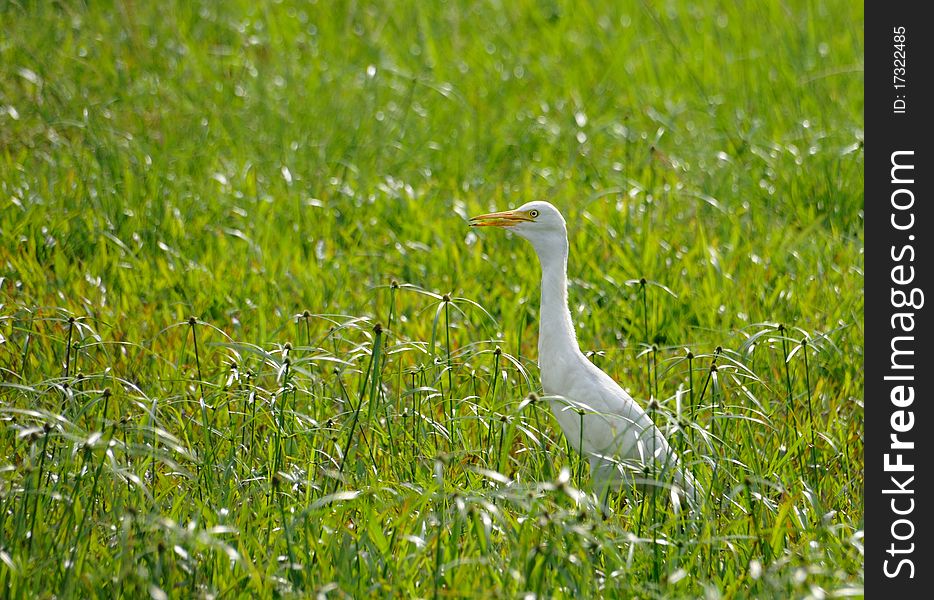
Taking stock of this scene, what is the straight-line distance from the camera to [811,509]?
3863mm

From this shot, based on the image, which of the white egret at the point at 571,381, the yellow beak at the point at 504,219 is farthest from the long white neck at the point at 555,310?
the yellow beak at the point at 504,219

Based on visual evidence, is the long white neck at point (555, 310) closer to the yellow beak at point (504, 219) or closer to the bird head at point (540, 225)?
the bird head at point (540, 225)

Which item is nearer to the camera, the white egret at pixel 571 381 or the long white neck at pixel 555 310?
the white egret at pixel 571 381

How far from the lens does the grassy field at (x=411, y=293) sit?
326cm

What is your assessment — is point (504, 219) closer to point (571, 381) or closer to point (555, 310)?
point (555, 310)

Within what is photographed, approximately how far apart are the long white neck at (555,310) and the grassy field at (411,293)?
9.4 inches

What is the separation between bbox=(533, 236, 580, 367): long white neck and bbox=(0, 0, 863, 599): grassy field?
0.24 m

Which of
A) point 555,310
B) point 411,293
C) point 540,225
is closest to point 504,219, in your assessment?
point 540,225

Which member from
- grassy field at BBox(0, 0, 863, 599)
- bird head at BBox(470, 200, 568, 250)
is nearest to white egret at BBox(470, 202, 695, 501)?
bird head at BBox(470, 200, 568, 250)

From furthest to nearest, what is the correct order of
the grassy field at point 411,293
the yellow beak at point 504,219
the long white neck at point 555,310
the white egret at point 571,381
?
the yellow beak at point 504,219 < the long white neck at point 555,310 < the white egret at point 571,381 < the grassy field at point 411,293
